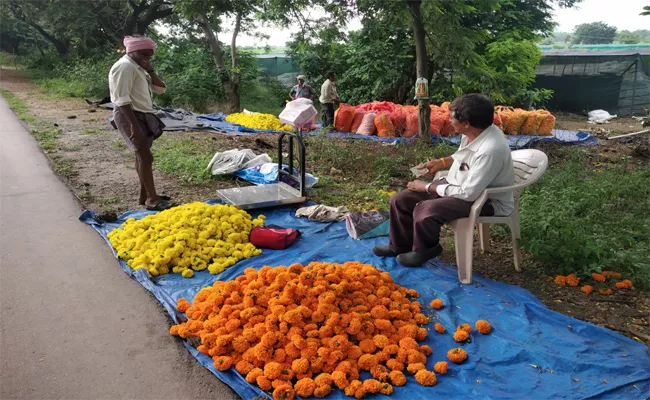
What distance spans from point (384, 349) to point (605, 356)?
4.07 ft

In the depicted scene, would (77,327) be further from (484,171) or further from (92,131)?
→ (92,131)

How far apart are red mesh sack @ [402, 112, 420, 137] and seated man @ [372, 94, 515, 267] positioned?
6603 mm

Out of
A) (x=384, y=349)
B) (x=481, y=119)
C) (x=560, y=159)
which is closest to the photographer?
(x=384, y=349)

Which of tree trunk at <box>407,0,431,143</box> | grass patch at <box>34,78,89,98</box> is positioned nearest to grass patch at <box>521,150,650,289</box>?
A: tree trunk at <box>407,0,431,143</box>

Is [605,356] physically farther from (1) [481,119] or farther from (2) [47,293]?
(2) [47,293]

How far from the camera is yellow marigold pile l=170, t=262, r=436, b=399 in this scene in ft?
7.81

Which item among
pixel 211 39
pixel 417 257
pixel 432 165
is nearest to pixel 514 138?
pixel 432 165

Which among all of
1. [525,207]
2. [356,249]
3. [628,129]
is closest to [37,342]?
[356,249]

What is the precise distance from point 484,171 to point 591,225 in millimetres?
1887

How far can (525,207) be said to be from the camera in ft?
15.1

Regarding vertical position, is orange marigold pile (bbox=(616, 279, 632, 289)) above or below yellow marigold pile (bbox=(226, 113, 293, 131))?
below

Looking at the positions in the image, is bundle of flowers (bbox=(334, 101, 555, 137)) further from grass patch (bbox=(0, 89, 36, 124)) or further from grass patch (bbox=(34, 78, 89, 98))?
grass patch (bbox=(34, 78, 89, 98))

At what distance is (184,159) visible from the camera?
715 cm

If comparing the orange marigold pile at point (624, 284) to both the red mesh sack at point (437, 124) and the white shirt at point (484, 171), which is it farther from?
the red mesh sack at point (437, 124)
